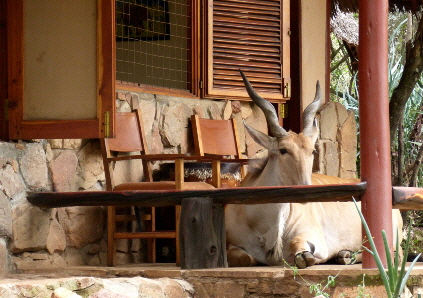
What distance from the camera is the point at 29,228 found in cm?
602

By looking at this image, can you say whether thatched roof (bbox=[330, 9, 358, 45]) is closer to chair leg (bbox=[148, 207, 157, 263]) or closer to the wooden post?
chair leg (bbox=[148, 207, 157, 263])

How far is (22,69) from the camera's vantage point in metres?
6.04

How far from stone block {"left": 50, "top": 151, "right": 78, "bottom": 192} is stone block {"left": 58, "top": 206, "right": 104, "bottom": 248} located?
0.18m

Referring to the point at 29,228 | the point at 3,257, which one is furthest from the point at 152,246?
the point at 3,257

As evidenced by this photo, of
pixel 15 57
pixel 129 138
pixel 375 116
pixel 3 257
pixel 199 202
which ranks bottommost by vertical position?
pixel 3 257

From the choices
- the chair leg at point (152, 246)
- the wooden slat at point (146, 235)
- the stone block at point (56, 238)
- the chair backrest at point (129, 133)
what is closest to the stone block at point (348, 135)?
the chair backrest at point (129, 133)

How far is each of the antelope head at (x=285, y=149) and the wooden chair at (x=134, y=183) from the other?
59 centimetres

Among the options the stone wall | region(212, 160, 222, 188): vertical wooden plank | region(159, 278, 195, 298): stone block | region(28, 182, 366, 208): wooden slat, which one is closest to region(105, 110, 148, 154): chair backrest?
the stone wall

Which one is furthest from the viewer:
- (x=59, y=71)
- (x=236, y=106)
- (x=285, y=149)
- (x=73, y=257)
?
(x=236, y=106)

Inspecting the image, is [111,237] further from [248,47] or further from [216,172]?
[248,47]

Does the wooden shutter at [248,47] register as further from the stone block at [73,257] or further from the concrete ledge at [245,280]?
the concrete ledge at [245,280]

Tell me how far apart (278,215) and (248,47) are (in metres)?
2.52

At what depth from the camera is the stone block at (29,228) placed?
589 centimetres

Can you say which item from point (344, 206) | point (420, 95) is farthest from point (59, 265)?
point (420, 95)
